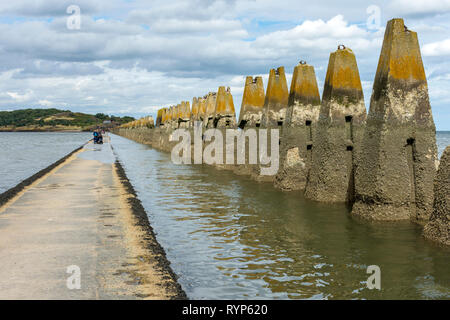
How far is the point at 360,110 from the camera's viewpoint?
12875 millimetres

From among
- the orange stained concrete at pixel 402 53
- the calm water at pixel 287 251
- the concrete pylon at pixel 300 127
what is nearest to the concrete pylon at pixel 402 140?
the orange stained concrete at pixel 402 53

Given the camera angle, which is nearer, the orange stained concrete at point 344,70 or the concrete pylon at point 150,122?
the orange stained concrete at point 344,70

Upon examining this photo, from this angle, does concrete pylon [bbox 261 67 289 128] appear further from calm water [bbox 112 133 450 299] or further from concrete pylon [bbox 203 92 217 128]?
concrete pylon [bbox 203 92 217 128]

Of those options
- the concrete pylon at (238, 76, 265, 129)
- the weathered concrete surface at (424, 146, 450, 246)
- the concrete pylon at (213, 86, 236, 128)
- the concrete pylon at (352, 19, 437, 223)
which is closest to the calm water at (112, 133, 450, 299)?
the weathered concrete surface at (424, 146, 450, 246)

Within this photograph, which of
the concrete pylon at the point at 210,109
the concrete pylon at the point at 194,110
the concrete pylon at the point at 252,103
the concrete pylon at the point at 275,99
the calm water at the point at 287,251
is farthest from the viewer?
the concrete pylon at the point at 194,110

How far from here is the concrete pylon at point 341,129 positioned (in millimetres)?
12719

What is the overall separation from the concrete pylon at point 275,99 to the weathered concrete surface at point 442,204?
9228mm

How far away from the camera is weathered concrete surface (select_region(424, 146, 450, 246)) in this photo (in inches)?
328

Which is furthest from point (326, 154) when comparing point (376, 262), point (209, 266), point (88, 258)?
point (88, 258)

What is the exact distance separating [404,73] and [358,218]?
10.2 ft

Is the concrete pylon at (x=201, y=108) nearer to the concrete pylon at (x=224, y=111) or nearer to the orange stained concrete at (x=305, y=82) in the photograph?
the concrete pylon at (x=224, y=111)

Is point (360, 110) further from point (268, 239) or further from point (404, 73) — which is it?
point (268, 239)

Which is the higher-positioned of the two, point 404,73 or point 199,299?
point 404,73

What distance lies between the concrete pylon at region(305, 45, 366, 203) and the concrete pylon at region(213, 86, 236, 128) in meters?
10.9
